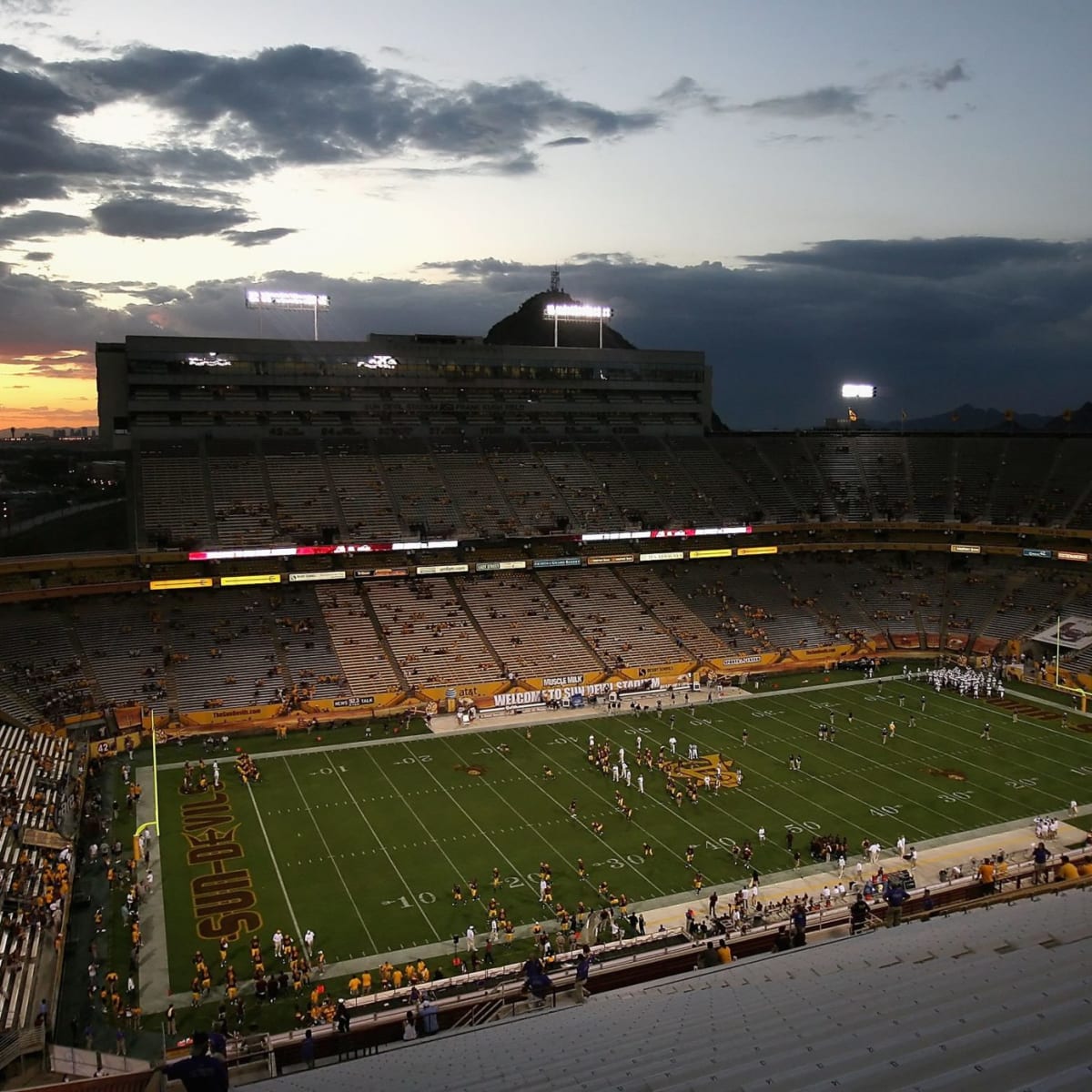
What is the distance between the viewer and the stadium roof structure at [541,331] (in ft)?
367

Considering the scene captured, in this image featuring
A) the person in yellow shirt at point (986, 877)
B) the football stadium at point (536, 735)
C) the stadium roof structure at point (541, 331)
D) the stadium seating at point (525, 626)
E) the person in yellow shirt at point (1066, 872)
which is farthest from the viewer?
the stadium roof structure at point (541, 331)

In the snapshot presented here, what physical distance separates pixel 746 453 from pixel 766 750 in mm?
31541

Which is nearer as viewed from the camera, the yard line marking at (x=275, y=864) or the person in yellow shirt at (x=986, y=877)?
the person in yellow shirt at (x=986, y=877)

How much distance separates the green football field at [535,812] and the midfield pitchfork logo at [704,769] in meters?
0.33

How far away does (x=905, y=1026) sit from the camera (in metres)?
7.86

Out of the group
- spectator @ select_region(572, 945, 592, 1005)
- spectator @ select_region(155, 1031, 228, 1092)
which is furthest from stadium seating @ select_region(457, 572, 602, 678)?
spectator @ select_region(155, 1031, 228, 1092)

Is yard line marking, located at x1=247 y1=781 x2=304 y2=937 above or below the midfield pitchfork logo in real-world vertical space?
below

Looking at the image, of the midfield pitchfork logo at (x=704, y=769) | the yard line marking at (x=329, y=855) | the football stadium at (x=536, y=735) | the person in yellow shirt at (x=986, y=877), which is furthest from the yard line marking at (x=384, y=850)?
the person in yellow shirt at (x=986, y=877)

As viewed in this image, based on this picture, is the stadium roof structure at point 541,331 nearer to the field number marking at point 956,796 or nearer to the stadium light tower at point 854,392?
the stadium light tower at point 854,392

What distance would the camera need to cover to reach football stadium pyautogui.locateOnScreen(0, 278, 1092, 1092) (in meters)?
12.2

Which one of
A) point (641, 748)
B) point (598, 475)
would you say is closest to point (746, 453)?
point (598, 475)

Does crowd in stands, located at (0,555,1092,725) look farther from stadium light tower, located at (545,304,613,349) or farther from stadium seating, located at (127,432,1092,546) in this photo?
stadium light tower, located at (545,304,613,349)

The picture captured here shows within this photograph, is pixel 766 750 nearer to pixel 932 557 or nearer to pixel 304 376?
pixel 932 557

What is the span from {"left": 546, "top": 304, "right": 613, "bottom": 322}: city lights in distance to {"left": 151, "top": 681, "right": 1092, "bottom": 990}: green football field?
29.7 m
